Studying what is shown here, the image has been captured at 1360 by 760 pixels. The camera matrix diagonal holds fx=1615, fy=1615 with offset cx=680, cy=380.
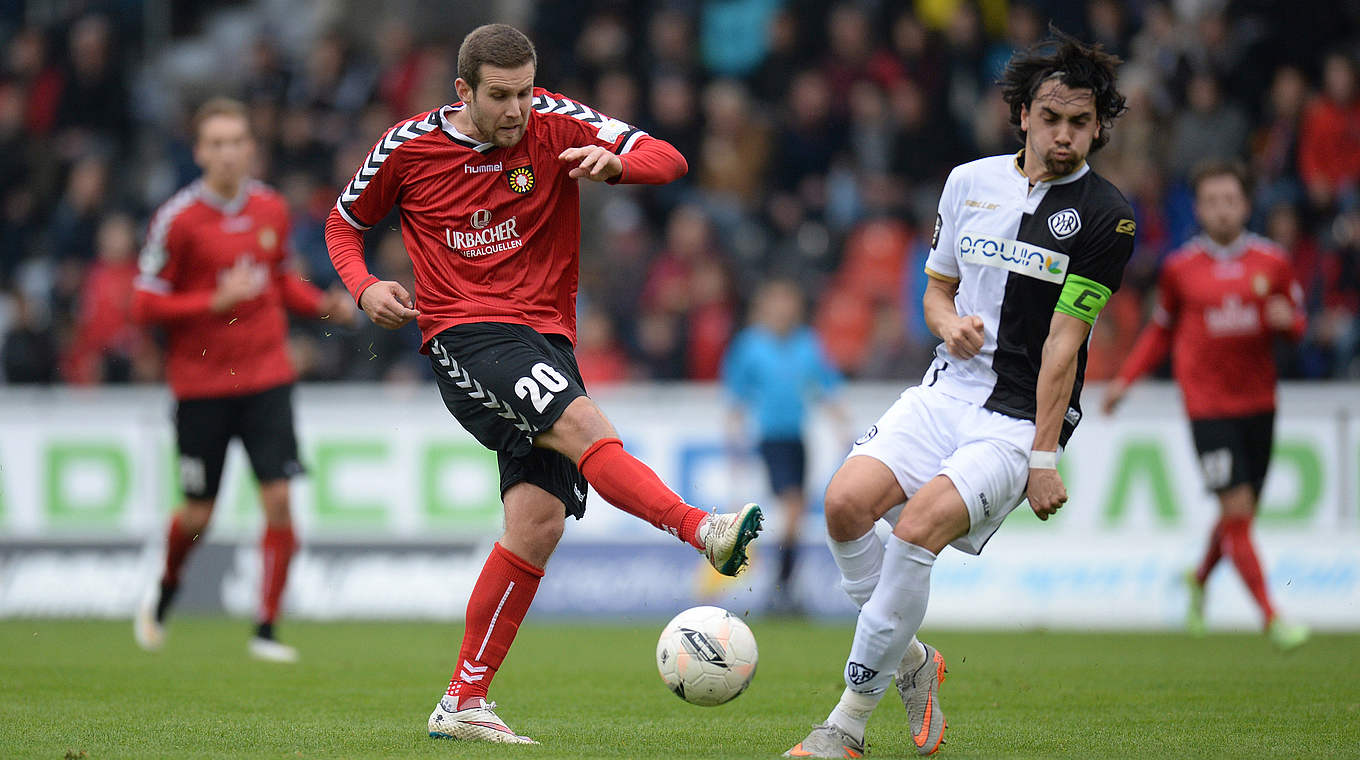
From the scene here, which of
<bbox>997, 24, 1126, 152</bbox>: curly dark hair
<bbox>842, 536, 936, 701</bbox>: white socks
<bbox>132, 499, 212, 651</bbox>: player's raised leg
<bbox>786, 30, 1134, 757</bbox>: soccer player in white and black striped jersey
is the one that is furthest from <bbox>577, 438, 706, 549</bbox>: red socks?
<bbox>132, 499, 212, 651</bbox>: player's raised leg

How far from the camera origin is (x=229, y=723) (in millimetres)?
6273

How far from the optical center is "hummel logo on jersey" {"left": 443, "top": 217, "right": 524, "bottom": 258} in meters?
5.87

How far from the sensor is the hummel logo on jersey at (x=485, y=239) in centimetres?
587

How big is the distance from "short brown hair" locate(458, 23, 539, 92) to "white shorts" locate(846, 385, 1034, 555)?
1786 millimetres

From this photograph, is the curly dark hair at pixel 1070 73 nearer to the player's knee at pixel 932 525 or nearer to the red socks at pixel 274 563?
the player's knee at pixel 932 525

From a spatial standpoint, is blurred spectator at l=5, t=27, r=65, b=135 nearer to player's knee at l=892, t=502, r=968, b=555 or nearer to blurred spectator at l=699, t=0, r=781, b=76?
blurred spectator at l=699, t=0, r=781, b=76

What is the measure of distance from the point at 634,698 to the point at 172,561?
11.6ft

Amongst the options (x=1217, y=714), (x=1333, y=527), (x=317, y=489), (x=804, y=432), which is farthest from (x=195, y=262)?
(x=1333, y=527)

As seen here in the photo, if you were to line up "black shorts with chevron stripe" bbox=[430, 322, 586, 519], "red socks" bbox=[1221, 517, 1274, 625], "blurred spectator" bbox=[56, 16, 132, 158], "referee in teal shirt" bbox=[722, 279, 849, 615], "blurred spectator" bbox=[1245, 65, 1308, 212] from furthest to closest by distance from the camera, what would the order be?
"blurred spectator" bbox=[56, 16, 132, 158] → "blurred spectator" bbox=[1245, 65, 1308, 212] → "referee in teal shirt" bbox=[722, 279, 849, 615] → "red socks" bbox=[1221, 517, 1274, 625] → "black shorts with chevron stripe" bbox=[430, 322, 586, 519]

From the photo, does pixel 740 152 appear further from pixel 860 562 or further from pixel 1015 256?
pixel 860 562

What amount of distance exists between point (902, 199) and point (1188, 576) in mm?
5154

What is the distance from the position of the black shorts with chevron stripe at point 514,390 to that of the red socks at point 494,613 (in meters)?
0.28

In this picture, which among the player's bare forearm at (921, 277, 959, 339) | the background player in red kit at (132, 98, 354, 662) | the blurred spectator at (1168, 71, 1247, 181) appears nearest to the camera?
the player's bare forearm at (921, 277, 959, 339)

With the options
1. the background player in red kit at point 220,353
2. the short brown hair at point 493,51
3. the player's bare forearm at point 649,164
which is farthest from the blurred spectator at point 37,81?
the player's bare forearm at point 649,164
